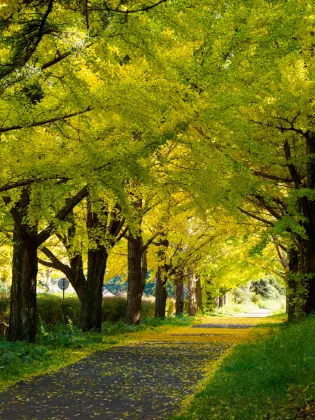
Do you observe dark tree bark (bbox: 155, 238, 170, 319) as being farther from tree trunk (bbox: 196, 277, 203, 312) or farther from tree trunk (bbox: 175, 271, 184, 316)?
tree trunk (bbox: 196, 277, 203, 312)

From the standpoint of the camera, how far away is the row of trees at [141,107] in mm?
6844

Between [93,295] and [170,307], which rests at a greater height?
[93,295]

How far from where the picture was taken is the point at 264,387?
7.53 meters

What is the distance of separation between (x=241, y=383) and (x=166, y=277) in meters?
21.6

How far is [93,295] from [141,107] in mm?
10817

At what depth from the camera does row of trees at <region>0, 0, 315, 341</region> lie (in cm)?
684

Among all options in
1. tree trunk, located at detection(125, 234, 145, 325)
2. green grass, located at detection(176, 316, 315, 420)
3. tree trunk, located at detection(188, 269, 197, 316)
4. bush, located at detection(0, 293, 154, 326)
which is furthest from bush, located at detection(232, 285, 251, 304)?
green grass, located at detection(176, 316, 315, 420)

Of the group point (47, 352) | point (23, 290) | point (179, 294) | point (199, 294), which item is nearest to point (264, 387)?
point (47, 352)

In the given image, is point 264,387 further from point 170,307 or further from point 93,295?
point 170,307

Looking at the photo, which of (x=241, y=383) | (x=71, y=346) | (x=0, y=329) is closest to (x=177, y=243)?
(x=0, y=329)

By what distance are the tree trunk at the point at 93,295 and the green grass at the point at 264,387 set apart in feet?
28.0

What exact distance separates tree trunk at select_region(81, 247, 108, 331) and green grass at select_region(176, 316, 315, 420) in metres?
8.54

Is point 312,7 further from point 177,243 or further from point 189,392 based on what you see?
point 177,243

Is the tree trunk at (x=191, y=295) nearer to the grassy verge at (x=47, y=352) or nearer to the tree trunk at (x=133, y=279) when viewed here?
the tree trunk at (x=133, y=279)
